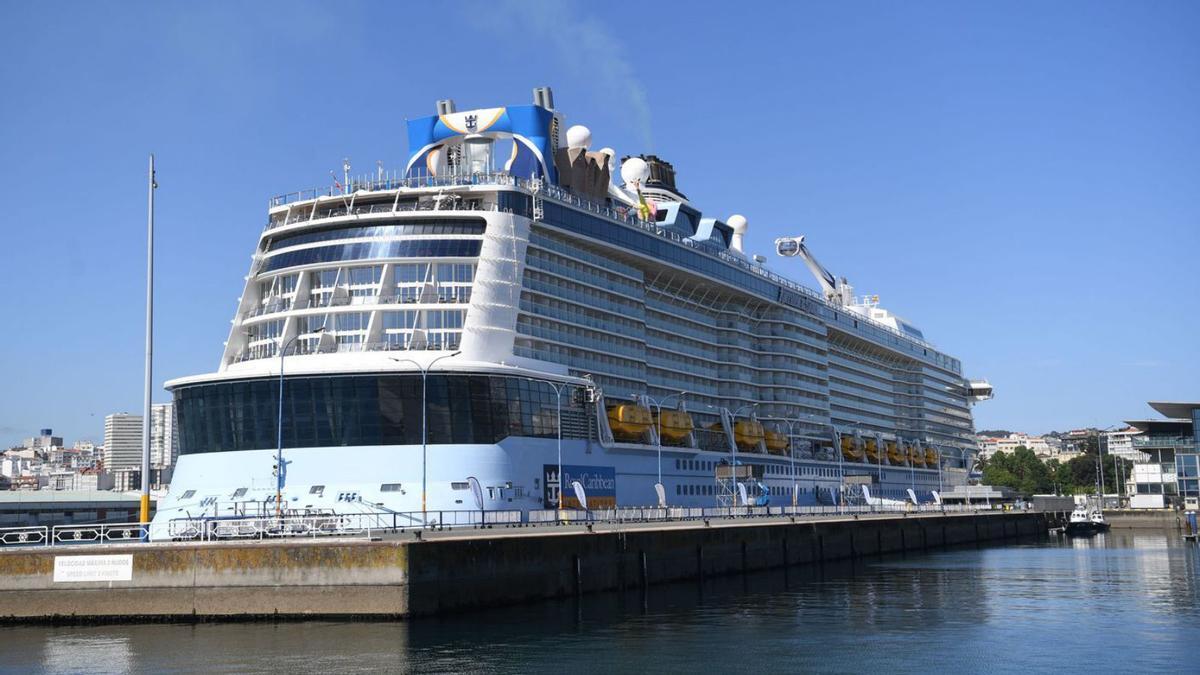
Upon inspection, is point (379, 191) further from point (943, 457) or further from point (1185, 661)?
point (943, 457)

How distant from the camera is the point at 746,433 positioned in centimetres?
9762

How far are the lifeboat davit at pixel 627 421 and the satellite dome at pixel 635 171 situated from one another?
30801 millimetres

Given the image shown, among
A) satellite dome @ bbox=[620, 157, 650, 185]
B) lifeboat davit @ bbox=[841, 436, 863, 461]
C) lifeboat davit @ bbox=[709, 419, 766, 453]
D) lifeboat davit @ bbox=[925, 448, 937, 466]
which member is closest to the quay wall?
lifeboat davit @ bbox=[925, 448, 937, 466]

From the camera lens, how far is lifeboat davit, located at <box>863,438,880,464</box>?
5015 inches

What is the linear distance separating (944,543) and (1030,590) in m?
48.5

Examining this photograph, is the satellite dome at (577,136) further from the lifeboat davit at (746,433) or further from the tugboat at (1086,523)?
the tugboat at (1086,523)

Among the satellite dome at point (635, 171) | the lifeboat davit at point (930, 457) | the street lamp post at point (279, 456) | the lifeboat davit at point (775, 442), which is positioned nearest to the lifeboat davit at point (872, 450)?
the lifeboat davit at point (930, 457)

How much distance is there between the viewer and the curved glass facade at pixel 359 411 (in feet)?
206

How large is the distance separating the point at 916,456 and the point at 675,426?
64.9 m

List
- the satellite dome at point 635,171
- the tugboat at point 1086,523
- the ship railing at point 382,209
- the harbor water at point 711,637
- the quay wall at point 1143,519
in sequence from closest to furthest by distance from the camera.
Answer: the harbor water at point 711,637 < the ship railing at point 382,209 < the satellite dome at point 635,171 < the tugboat at point 1086,523 < the quay wall at point 1143,519

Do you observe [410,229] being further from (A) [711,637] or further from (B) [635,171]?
(B) [635,171]

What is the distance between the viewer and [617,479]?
75688 millimetres

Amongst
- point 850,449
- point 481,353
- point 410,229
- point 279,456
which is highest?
point 410,229

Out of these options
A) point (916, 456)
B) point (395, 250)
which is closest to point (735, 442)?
point (395, 250)
